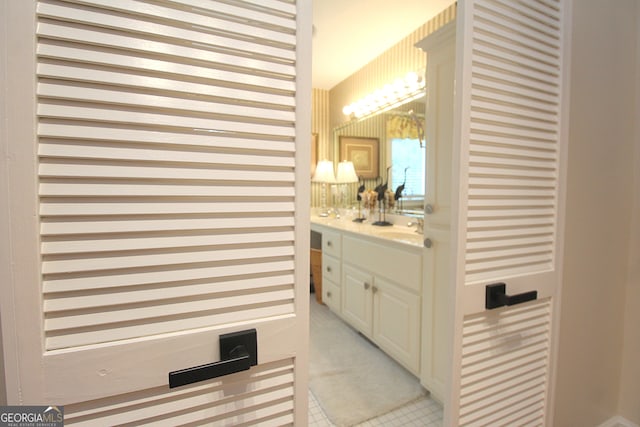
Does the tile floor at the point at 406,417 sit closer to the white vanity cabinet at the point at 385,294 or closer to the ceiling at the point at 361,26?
the white vanity cabinet at the point at 385,294

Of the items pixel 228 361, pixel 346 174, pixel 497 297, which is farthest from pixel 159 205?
pixel 346 174

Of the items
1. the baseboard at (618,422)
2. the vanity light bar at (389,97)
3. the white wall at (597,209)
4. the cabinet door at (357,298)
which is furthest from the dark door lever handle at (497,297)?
the vanity light bar at (389,97)

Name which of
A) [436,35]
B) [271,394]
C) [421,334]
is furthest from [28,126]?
[421,334]

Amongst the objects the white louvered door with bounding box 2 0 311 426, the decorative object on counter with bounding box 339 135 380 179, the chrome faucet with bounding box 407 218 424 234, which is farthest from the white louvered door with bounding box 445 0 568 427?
the decorative object on counter with bounding box 339 135 380 179

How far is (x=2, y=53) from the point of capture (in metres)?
0.42

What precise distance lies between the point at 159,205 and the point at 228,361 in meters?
0.33

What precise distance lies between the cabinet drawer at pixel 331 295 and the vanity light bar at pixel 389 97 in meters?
1.69

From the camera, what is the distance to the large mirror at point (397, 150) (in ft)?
7.41

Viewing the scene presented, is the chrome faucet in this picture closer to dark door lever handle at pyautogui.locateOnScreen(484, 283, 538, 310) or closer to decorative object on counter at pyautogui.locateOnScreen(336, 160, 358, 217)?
decorative object on counter at pyautogui.locateOnScreen(336, 160, 358, 217)

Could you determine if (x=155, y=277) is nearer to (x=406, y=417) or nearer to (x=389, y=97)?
(x=406, y=417)

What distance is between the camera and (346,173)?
3066mm

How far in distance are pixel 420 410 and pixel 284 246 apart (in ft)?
4.62

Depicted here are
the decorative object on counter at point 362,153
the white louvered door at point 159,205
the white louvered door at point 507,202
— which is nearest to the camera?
the white louvered door at point 159,205

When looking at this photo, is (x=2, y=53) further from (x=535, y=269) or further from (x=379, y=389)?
(x=379, y=389)
